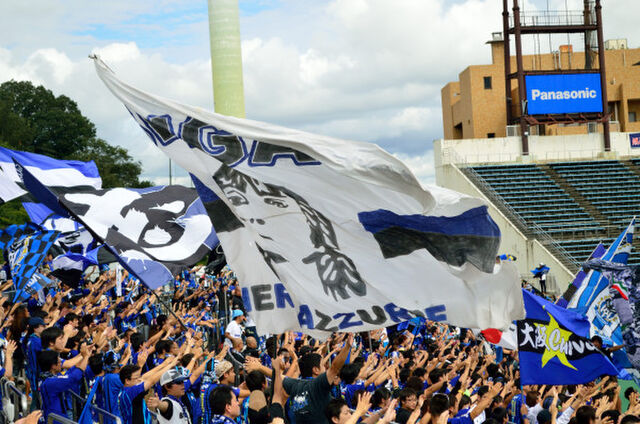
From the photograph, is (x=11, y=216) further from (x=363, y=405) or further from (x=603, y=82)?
(x=363, y=405)

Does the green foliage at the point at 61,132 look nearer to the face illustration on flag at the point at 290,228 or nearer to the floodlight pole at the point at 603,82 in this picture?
the floodlight pole at the point at 603,82

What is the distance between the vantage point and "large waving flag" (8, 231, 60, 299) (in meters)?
11.3

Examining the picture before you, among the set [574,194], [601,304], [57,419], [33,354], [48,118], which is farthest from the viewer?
[48,118]

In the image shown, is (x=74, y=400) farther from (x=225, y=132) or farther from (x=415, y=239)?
(x=415, y=239)

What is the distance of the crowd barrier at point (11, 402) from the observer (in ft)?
24.3

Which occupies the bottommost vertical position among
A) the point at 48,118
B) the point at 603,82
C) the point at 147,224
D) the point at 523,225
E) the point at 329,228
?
the point at 523,225

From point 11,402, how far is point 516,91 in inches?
1686

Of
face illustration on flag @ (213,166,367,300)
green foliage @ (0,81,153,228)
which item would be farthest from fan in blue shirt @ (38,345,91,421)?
green foliage @ (0,81,153,228)

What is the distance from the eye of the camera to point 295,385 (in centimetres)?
617

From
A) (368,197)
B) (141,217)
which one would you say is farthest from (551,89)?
(368,197)

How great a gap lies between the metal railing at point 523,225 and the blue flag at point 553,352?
24182mm

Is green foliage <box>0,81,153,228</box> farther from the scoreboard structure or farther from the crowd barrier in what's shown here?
the crowd barrier

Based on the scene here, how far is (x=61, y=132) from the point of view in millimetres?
65688

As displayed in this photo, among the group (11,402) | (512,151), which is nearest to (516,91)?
(512,151)
